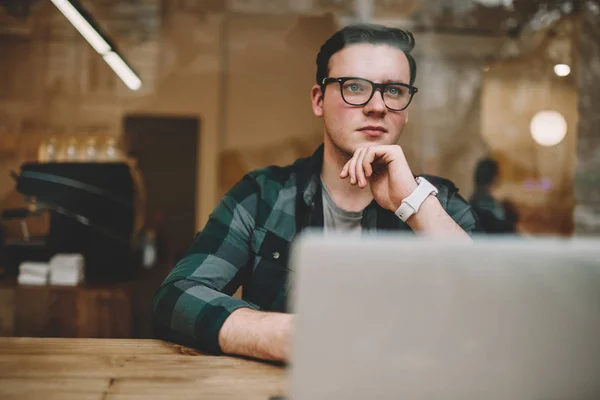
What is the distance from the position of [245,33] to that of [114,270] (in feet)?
7.51

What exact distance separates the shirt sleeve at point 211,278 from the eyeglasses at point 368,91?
1.34 feet

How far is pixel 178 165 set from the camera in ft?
13.9

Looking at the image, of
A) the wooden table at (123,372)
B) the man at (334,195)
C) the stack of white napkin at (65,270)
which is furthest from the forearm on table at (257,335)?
the stack of white napkin at (65,270)

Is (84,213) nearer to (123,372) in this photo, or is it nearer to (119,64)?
(119,64)

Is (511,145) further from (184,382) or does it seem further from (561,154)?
(184,382)

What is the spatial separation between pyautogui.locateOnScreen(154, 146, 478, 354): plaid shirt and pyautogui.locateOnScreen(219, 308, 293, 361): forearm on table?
29 centimetres

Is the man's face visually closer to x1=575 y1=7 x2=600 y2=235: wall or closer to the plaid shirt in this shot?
the plaid shirt

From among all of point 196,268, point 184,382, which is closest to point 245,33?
point 196,268

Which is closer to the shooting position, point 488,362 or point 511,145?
point 488,362

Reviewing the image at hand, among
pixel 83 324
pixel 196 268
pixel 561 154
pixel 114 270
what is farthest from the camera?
pixel 561 154

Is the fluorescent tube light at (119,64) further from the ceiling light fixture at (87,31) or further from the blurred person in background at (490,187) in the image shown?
the blurred person in background at (490,187)

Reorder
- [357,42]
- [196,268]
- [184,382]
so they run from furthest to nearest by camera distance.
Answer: [357,42], [196,268], [184,382]

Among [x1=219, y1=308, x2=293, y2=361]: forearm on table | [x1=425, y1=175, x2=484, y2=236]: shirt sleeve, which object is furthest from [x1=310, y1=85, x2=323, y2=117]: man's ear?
[x1=219, y1=308, x2=293, y2=361]: forearm on table

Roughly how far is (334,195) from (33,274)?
5.54ft
